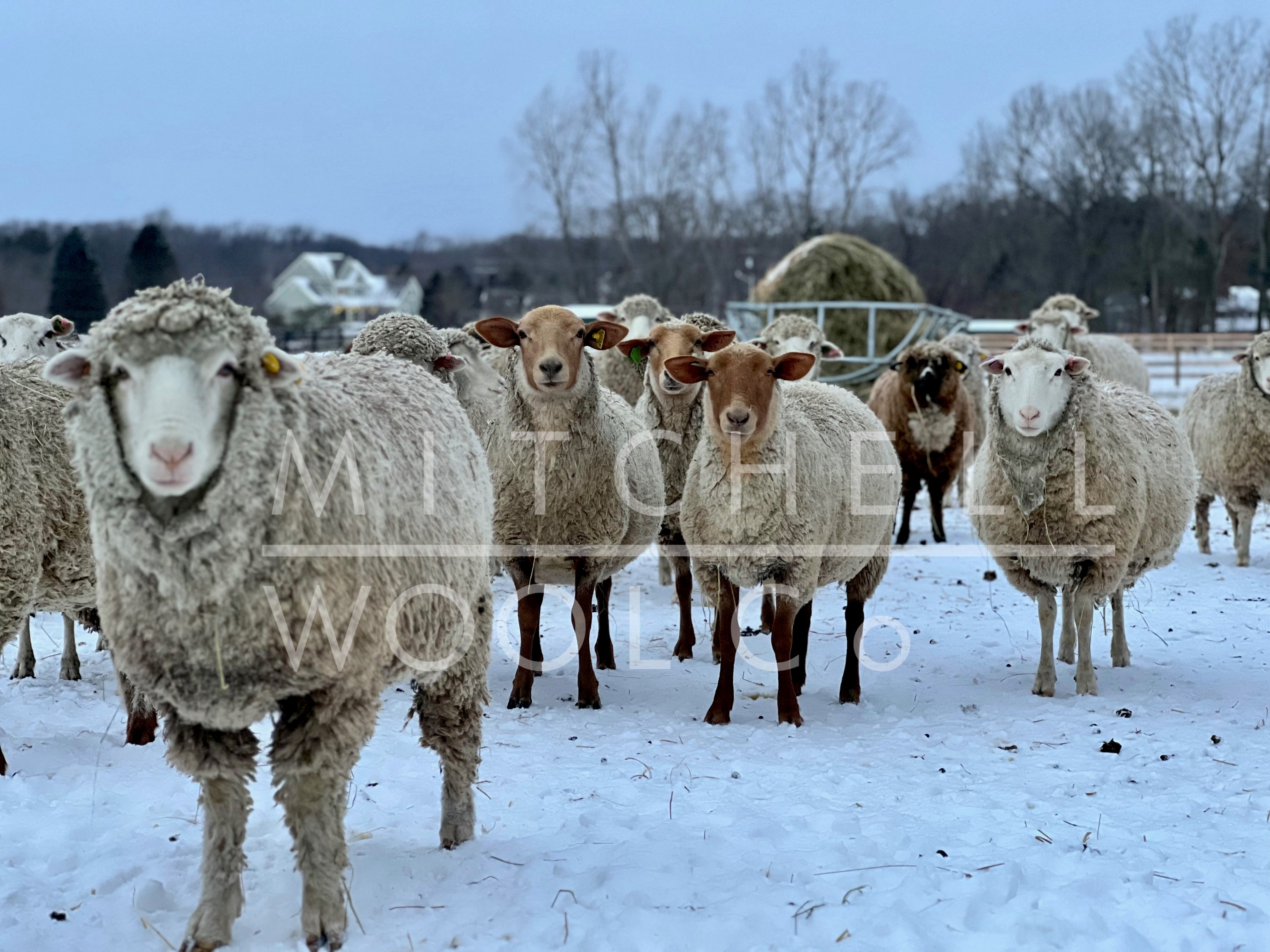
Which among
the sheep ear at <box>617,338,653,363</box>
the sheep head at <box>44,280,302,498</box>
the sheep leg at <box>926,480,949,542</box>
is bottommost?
the sheep leg at <box>926,480,949,542</box>

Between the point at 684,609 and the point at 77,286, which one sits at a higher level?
the point at 77,286

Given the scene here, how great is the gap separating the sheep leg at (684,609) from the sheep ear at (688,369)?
1.48 meters

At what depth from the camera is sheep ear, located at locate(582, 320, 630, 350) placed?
19.2 ft

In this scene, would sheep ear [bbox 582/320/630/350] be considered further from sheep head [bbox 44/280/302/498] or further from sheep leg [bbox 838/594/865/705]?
sheep head [bbox 44/280/302/498]

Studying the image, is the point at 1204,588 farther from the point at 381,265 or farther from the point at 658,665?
the point at 381,265

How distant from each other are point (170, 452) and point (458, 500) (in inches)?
48.4

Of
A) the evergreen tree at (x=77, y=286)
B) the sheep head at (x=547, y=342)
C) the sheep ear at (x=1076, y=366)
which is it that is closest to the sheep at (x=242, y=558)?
the sheep head at (x=547, y=342)

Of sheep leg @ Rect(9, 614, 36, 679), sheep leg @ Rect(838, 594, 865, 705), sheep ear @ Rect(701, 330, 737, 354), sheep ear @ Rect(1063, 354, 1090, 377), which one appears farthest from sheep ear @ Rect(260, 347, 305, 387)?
sheep ear @ Rect(1063, 354, 1090, 377)

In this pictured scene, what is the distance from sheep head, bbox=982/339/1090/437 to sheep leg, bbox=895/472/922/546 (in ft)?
12.8

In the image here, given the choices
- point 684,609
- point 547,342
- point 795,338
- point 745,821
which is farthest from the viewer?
point 795,338

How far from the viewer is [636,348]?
6.78 meters

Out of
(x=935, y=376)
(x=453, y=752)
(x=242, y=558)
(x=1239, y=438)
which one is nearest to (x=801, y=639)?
(x=453, y=752)

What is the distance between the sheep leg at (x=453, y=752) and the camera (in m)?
3.79

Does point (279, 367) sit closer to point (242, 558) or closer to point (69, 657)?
point (242, 558)
